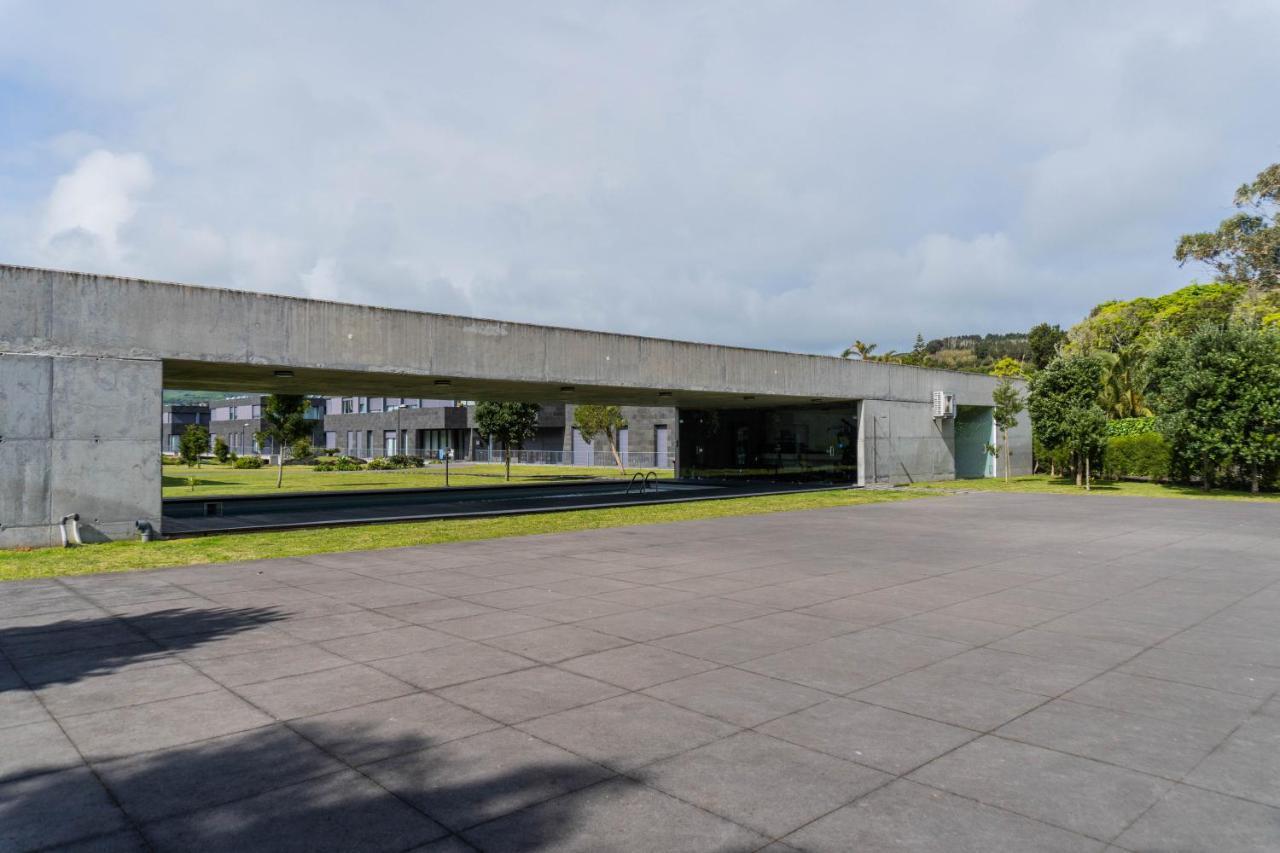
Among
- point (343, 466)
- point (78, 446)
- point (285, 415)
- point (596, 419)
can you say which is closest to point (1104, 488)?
point (596, 419)

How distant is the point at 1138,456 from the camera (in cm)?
3353

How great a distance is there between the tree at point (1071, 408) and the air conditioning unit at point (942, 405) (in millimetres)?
3082

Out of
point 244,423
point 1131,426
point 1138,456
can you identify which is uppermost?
point 244,423

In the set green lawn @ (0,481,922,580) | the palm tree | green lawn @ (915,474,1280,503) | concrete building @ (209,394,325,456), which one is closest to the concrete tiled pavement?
green lawn @ (0,481,922,580)

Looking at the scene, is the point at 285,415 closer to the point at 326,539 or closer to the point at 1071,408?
the point at 326,539

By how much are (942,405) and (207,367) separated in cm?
2822

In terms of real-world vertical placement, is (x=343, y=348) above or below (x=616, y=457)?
above

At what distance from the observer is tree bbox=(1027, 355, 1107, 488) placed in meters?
31.8

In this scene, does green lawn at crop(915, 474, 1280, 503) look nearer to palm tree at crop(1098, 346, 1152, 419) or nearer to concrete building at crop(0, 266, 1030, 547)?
concrete building at crop(0, 266, 1030, 547)

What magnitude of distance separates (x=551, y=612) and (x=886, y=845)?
223 inches

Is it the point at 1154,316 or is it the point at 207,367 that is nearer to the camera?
the point at 207,367

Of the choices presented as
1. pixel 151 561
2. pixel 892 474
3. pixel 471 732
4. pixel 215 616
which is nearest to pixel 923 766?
pixel 471 732

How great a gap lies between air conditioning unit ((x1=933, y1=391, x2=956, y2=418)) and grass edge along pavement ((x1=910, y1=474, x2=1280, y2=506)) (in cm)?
293

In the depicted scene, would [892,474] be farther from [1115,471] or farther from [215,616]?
[215,616]
